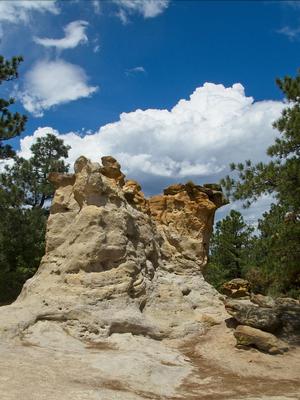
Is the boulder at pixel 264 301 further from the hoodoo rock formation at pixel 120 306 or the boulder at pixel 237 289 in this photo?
the boulder at pixel 237 289

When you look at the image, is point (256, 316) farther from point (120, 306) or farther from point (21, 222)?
point (21, 222)

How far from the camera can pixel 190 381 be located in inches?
457

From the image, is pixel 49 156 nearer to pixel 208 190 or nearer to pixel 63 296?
pixel 208 190

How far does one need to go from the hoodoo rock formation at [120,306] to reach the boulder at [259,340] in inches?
15.9

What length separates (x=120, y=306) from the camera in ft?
49.3

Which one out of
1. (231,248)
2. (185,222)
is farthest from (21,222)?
(231,248)

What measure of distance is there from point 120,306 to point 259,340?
4.51m

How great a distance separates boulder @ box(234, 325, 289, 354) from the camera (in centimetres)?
1483

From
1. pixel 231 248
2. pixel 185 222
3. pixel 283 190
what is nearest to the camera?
pixel 283 190

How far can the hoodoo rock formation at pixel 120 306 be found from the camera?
10500 mm

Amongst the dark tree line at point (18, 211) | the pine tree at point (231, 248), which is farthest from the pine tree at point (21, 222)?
the pine tree at point (231, 248)

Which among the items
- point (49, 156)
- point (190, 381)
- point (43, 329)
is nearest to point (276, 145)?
point (190, 381)

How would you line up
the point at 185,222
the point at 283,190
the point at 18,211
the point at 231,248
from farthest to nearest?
the point at 231,248, the point at 18,211, the point at 185,222, the point at 283,190

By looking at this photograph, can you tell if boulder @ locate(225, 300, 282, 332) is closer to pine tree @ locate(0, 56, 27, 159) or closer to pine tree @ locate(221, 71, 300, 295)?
pine tree @ locate(221, 71, 300, 295)
